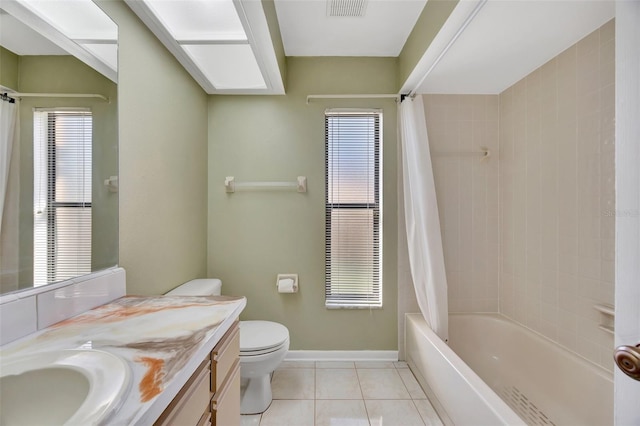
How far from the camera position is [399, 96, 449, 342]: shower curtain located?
1856 mm

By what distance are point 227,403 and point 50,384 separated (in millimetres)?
578

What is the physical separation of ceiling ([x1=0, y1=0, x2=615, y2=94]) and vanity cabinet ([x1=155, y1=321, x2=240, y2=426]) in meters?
1.15

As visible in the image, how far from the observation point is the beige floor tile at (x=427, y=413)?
1.54 meters

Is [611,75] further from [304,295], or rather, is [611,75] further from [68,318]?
[68,318]

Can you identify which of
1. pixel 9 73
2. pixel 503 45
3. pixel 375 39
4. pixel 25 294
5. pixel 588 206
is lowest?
pixel 25 294

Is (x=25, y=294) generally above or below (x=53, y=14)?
below

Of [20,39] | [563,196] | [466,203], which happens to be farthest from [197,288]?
[563,196]

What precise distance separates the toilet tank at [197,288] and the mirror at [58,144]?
20.8 inches

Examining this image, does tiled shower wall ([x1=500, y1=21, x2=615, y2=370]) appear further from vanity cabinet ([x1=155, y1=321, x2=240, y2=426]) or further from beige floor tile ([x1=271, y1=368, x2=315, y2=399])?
vanity cabinet ([x1=155, y1=321, x2=240, y2=426])

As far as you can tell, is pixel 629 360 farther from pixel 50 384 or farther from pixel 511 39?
pixel 511 39

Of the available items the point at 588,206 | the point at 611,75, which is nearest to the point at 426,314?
the point at 588,206

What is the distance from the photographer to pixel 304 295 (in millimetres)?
2168

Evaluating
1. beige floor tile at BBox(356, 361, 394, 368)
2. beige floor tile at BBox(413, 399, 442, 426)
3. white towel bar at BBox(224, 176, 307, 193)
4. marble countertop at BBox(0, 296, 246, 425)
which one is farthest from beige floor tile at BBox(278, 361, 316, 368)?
white towel bar at BBox(224, 176, 307, 193)

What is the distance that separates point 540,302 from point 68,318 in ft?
8.32
